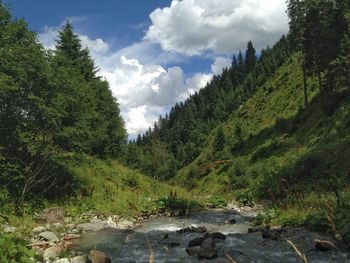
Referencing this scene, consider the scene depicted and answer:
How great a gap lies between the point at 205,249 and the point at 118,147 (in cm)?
3959

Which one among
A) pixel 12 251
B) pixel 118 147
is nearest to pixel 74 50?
pixel 118 147

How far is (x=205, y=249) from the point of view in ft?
44.2

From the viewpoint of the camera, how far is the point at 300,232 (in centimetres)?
1609

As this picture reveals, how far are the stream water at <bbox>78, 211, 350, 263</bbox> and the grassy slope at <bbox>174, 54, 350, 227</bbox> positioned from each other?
5.64ft

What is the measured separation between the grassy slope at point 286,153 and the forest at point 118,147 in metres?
0.17

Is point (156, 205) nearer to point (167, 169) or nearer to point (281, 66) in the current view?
point (167, 169)

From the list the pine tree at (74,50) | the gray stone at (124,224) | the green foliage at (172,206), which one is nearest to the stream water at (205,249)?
the gray stone at (124,224)

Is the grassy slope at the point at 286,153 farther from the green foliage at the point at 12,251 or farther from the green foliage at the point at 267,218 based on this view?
the green foliage at the point at 12,251

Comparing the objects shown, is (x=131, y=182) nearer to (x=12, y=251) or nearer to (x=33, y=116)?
(x=33, y=116)

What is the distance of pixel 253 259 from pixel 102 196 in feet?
51.8

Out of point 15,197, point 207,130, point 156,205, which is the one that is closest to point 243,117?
point 207,130

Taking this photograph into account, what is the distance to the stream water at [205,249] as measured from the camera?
12773 mm

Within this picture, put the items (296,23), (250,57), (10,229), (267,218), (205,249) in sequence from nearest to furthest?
(205,249) → (10,229) → (267,218) → (296,23) → (250,57)

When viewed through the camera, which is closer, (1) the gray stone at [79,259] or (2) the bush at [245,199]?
(1) the gray stone at [79,259]
